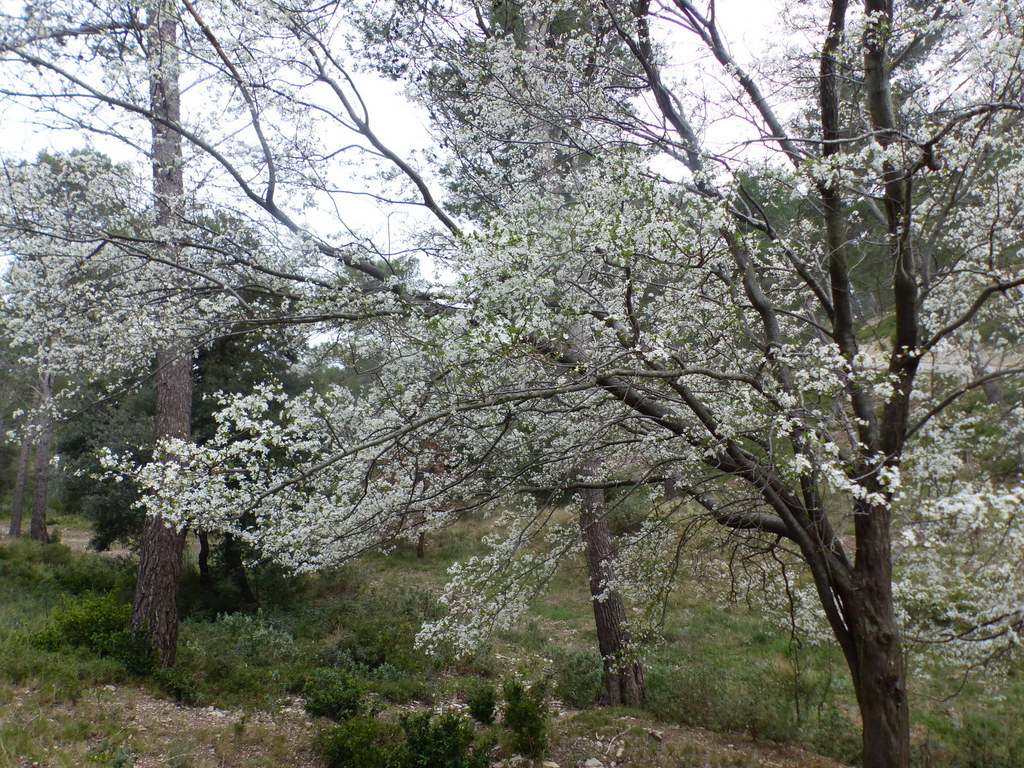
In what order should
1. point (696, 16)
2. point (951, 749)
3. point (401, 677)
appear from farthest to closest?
point (401, 677)
point (951, 749)
point (696, 16)

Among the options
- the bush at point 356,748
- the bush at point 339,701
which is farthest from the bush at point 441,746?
the bush at point 339,701

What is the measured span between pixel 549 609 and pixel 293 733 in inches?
257

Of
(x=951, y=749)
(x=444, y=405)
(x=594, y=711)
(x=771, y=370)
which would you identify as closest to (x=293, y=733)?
(x=594, y=711)

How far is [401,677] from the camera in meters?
8.77

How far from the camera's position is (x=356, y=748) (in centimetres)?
561

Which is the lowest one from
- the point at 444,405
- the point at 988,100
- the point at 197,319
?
the point at 444,405

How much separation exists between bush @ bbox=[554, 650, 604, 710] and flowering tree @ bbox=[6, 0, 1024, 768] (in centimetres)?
340

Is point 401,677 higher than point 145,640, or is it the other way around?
point 145,640

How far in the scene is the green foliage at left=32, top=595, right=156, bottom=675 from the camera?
24.1 ft

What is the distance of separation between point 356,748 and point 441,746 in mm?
802

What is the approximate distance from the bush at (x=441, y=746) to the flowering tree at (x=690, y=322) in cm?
112

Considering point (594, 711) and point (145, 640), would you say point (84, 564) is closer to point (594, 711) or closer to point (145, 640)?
point (145, 640)

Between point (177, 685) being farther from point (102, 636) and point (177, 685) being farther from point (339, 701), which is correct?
point (339, 701)

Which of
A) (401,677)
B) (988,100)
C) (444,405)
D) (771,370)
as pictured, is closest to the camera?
(444,405)
